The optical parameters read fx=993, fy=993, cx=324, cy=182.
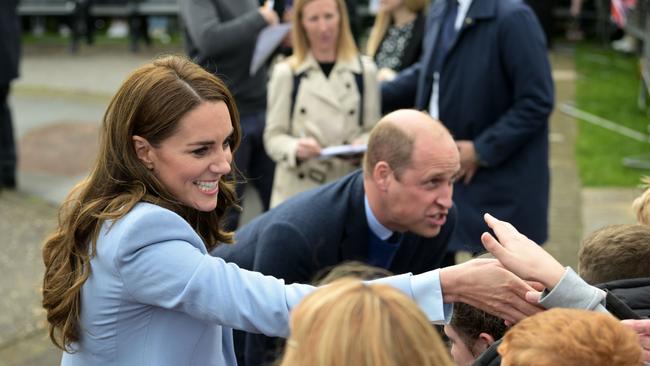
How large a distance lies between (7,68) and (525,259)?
7.05 m

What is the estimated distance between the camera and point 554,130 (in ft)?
36.7

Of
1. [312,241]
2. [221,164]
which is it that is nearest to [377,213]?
[312,241]

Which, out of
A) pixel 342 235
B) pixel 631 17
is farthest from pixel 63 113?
pixel 342 235

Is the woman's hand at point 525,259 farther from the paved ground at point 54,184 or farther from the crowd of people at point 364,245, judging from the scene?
the paved ground at point 54,184

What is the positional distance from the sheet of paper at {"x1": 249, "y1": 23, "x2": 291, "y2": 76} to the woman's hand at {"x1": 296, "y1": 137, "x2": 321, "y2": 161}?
0.94 metres

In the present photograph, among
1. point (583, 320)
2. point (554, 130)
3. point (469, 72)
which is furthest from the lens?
point (554, 130)

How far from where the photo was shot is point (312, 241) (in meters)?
3.51

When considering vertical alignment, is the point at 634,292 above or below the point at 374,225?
above

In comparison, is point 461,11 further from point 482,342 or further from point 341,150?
point 482,342

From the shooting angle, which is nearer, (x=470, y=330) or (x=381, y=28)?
(x=470, y=330)

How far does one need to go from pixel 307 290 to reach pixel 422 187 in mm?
1251

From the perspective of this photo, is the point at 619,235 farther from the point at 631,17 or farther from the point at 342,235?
the point at 631,17

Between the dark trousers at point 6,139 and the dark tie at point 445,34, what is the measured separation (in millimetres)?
4987

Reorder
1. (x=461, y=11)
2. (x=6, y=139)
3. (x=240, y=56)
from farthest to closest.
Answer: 1. (x=6, y=139)
2. (x=240, y=56)
3. (x=461, y=11)
